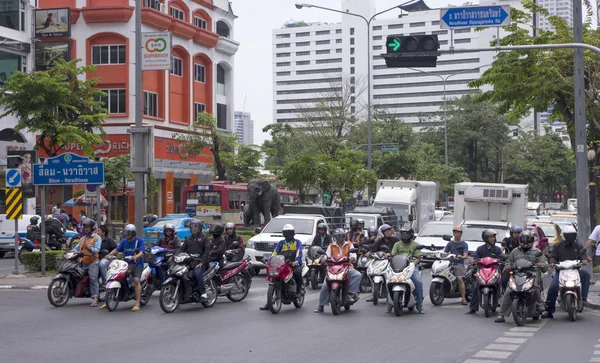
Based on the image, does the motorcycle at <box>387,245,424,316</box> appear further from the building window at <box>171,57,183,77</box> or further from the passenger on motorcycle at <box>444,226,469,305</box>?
the building window at <box>171,57,183,77</box>

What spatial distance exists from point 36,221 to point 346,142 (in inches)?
1614

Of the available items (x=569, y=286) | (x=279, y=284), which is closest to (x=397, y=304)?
(x=279, y=284)

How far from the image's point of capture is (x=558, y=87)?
24859 mm

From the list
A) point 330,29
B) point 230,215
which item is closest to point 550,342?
point 230,215

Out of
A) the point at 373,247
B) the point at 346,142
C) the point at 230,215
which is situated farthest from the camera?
the point at 346,142

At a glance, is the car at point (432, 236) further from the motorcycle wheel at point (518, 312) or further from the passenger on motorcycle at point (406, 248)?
the motorcycle wheel at point (518, 312)

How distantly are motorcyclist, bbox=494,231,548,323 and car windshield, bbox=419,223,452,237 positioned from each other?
1283 centimetres

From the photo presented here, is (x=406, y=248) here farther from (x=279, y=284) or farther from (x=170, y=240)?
(x=170, y=240)

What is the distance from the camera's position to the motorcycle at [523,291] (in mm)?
14016

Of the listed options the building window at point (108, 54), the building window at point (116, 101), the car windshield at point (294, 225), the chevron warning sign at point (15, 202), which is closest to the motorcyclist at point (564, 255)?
the car windshield at point (294, 225)

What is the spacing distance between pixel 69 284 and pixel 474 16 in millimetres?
9634

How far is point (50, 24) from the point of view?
164ft

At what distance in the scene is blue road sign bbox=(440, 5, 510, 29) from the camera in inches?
679

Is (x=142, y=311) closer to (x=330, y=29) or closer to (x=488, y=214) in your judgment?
(x=488, y=214)
